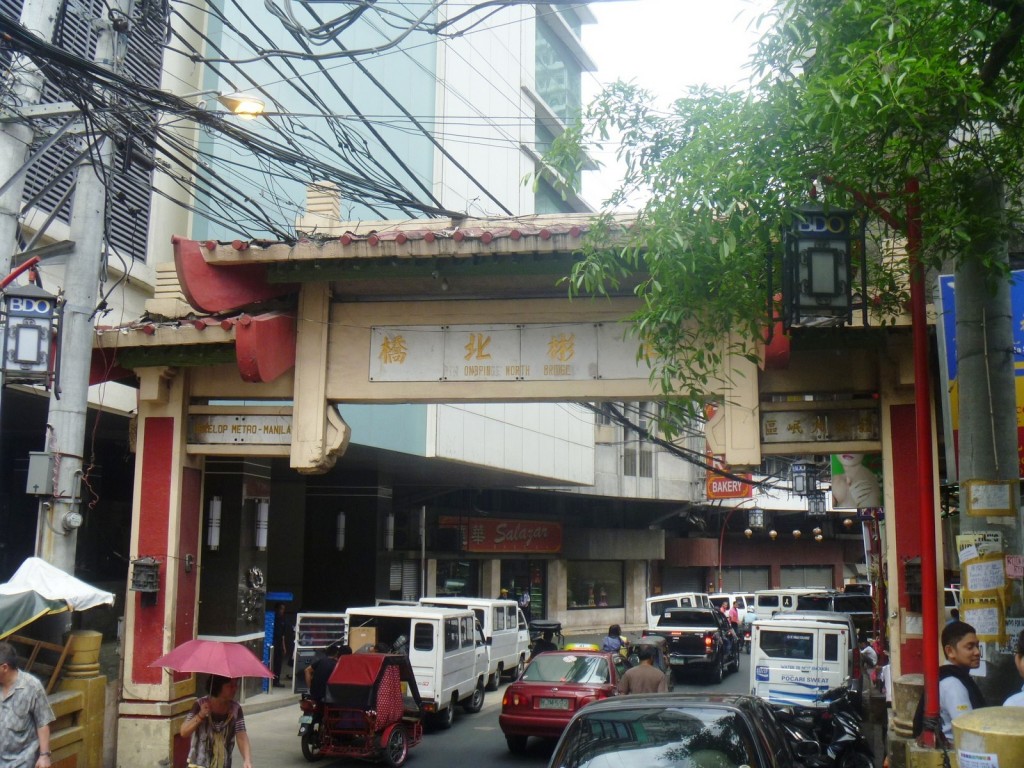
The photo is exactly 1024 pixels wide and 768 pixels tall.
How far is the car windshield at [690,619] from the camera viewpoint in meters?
26.0

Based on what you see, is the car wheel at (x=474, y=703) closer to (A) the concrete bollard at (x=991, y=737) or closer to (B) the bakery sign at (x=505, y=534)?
(B) the bakery sign at (x=505, y=534)

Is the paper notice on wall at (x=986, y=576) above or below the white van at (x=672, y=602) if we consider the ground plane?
above

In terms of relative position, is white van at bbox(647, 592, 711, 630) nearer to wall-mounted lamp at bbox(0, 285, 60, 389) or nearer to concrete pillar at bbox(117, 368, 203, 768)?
concrete pillar at bbox(117, 368, 203, 768)

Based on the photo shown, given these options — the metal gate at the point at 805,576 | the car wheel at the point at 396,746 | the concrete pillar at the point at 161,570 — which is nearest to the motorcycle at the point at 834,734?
the car wheel at the point at 396,746

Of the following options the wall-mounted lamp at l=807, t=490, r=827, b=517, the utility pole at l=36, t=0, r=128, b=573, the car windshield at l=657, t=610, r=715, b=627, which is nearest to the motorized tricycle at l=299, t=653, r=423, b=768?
the utility pole at l=36, t=0, r=128, b=573

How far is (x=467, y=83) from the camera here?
2712 centimetres

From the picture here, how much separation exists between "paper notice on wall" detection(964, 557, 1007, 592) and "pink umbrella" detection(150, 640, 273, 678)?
228 inches

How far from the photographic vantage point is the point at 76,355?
10000 mm

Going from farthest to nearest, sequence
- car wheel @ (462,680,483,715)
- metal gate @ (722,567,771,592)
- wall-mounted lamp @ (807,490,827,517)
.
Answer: metal gate @ (722,567,771,592) → wall-mounted lamp @ (807,490,827,517) → car wheel @ (462,680,483,715)

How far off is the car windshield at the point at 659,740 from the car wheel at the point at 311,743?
→ 25.7 feet

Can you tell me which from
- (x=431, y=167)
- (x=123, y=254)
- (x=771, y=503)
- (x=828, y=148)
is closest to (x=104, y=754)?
(x=123, y=254)

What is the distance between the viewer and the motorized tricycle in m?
13.6

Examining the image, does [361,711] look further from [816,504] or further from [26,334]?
[816,504]

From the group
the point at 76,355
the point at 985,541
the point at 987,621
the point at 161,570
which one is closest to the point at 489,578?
the point at 161,570
